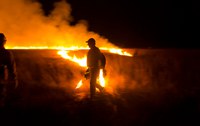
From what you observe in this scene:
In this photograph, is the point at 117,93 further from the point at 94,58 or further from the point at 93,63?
the point at 94,58

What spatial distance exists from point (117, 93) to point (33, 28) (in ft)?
25.7

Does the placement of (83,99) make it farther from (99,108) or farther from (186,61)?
(186,61)

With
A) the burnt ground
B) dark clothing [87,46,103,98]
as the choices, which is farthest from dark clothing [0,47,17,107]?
dark clothing [87,46,103,98]

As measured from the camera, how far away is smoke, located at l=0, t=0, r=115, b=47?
61.1 ft

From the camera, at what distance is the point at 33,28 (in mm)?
18891

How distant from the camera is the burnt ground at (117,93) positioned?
976 cm

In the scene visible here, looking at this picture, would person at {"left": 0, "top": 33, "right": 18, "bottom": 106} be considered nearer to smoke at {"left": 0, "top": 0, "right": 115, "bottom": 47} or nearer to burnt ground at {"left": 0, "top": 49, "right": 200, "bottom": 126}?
burnt ground at {"left": 0, "top": 49, "right": 200, "bottom": 126}

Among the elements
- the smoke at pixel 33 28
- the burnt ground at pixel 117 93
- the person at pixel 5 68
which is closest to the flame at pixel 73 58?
the burnt ground at pixel 117 93

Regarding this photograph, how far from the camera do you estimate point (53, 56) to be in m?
16.5

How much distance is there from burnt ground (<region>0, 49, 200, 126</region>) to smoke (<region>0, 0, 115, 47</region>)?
2379mm

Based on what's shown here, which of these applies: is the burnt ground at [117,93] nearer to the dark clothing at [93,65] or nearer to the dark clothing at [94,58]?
the dark clothing at [93,65]

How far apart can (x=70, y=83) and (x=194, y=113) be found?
617cm

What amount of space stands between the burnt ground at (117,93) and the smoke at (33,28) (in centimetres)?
238

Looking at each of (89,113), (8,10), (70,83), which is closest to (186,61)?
(70,83)
